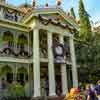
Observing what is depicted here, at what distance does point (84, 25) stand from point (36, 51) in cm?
1262

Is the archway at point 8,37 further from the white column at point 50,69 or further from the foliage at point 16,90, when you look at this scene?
the foliage at point 16,90

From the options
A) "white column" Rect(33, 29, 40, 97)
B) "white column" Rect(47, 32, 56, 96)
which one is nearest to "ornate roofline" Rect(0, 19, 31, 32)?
"white column" Rect(33, 29, 40, 97)

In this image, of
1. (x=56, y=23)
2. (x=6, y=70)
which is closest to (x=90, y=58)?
(x=56, y=23)

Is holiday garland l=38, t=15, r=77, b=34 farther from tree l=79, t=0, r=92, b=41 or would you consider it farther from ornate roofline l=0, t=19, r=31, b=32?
tree l=79, t=0, r=92, b=41

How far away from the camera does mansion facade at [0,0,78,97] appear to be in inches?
847

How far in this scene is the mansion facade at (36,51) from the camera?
70.6ft

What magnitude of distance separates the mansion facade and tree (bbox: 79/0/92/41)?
570 centimetres

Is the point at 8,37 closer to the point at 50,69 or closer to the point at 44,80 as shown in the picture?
the point at 50,69

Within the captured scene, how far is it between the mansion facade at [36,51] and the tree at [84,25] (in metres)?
5.70

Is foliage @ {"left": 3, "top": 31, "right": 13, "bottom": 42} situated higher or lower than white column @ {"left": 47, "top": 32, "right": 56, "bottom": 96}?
higher

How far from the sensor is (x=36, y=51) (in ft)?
70.8

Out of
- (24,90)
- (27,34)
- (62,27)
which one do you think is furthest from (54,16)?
(24,90)

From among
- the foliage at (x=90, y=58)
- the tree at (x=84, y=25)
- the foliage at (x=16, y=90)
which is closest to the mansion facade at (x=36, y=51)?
the foliage at (x=16, y=90)

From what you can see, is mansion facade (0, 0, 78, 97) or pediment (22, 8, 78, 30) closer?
mansion facade (0, 0, 78, 97)
